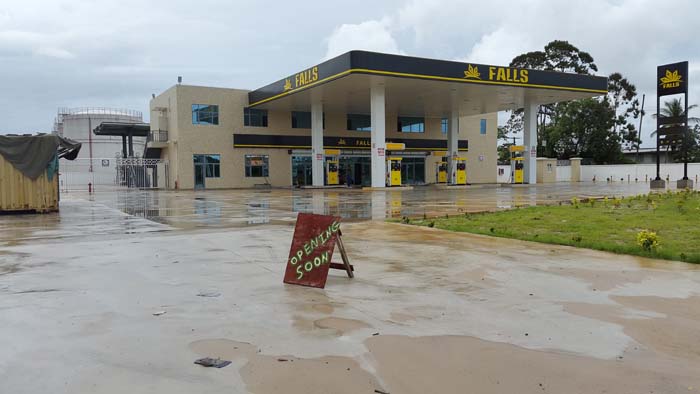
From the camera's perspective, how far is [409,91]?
37281 mm

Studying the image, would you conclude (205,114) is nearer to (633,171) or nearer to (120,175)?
(120,175)

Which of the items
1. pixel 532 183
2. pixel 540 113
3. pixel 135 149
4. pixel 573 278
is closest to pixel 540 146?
pixel 540 113

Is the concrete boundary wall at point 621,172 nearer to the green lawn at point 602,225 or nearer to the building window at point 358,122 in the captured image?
the building window at point 358,122

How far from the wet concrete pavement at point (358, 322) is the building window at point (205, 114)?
3469 cm

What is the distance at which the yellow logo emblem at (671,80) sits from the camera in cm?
3123

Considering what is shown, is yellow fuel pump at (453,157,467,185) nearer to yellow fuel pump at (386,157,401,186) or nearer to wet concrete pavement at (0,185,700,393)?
yellow fuel pump at (386,157,401,186)

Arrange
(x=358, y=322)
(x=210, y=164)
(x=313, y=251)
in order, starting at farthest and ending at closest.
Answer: (x=210, y=164), (x=313, y=251), (x=358, y=322)

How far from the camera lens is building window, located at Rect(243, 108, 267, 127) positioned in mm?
43812

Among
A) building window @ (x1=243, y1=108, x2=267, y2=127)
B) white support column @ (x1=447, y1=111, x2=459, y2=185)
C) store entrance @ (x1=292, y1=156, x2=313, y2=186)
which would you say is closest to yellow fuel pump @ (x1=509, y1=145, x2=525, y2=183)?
white support column @ (x1=447, y1=111, x2=459, y2=185)

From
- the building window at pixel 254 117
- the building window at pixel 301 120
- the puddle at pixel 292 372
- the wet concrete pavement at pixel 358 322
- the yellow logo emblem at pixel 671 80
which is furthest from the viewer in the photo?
the building window at pixel 301 120

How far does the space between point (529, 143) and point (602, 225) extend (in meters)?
33.8

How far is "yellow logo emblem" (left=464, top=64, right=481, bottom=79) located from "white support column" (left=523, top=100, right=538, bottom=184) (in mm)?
11053

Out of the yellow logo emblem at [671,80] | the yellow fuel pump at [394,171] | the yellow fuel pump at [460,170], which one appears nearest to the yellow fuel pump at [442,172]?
the yellow fuel pump at [460,170]

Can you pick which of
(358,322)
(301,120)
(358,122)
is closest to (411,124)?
(358,122)
